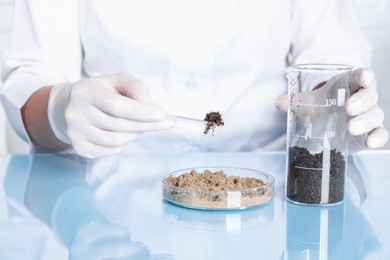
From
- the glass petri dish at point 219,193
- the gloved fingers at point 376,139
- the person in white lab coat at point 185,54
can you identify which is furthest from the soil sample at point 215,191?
the person in white lab coat at point 185,54

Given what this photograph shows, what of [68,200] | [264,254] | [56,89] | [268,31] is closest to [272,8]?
[268,31]

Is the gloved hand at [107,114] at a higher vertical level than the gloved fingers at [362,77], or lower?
lower

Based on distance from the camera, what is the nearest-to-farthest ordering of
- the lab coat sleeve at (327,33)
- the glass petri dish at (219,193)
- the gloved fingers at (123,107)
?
the glass petri dish at (219,193), the gloved fingers at (123,107), the lab coat sleeve at (327,33)

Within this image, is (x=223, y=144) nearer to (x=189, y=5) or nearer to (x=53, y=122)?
(x=189, y=5)

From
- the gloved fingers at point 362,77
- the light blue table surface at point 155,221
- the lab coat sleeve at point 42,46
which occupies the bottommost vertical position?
the light blue table surface at point 155,221

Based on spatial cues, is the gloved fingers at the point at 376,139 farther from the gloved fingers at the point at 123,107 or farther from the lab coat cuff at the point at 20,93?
the lab coat cuff at the point at 20,93

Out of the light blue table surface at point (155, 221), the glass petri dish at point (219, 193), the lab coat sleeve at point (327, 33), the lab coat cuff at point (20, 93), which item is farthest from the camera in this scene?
the lab coat sleeve at point (327, 33)
